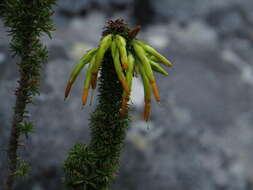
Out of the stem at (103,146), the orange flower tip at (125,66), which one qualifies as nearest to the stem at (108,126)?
the stem at (103,146)

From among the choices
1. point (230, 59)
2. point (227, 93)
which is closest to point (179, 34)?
point (230, 59)

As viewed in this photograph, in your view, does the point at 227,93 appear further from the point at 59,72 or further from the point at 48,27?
the point at 48,27

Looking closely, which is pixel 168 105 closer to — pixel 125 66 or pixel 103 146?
pixel 103 146

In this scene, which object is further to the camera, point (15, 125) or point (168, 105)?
point (168, 105)

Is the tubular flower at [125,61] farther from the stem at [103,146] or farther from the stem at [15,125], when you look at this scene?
the stem at [15,125]

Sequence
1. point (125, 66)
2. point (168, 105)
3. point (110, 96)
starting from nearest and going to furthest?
point (125, 66) < point (110, 96) < point (168, 105)

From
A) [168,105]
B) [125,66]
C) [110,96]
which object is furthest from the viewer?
[168,105]

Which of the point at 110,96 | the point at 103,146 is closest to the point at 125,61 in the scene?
the point at 110,96
